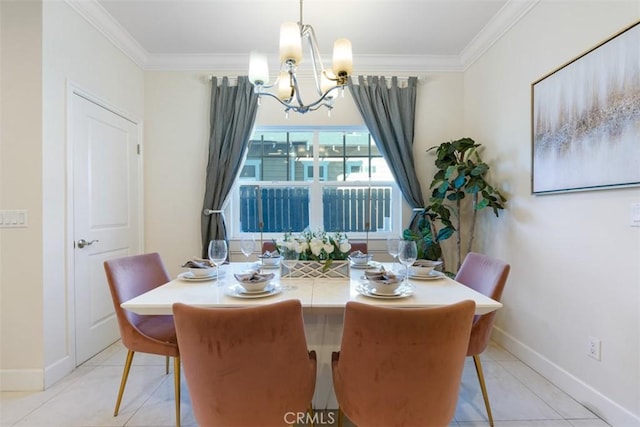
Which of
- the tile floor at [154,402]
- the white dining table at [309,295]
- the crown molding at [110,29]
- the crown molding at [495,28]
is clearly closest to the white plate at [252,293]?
the white dining table at [309,295]

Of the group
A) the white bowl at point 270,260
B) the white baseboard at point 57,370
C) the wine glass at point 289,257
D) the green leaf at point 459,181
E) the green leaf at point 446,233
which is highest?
the green leaf at point 459,181

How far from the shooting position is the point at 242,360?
100 cm

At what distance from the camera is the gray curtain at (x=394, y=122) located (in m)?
3.05

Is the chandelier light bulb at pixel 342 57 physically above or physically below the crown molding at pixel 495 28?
below

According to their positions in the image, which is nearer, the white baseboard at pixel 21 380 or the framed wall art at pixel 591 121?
the framed wall art at pixel 591 121

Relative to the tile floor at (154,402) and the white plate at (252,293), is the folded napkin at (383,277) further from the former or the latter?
the tile floor at (154,402)

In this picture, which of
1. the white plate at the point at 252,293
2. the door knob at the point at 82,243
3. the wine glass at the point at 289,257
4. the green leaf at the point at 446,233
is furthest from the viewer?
the green leaf at the point at 446,233

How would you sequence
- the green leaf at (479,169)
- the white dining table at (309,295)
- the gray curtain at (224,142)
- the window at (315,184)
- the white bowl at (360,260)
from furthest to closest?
1. the window at (315,184)
2. the gray curtain at (224,142)
3. the green leaf at (479,169)
4. the white bowl at (360,260)
5. the white dining table at (309,295)

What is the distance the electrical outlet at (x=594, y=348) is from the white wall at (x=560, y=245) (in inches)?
1.3

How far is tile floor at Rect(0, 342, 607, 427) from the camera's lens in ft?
5.36

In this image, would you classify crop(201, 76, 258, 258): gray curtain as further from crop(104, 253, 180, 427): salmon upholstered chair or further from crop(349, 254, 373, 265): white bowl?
crop(349, 254, 373, 265): white bowl

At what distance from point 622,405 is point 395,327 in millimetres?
1617

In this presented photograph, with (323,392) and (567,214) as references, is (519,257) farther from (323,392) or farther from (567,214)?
(323,392)

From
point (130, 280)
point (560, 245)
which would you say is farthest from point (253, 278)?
point (560, 245)
